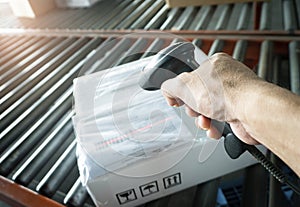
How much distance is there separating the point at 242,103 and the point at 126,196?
0.44 meters

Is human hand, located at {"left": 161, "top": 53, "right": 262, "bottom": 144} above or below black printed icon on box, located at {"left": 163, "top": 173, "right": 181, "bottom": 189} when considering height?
above

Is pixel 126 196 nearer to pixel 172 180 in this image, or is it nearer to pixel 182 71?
pixel 172 180

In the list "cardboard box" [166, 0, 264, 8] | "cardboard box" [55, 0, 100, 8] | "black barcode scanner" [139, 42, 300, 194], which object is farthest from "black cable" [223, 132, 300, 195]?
"cardboard box" [55, 0, 100, 8]

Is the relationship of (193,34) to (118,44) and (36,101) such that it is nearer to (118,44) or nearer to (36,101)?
(118,44)

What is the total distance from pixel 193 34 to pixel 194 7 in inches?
17.3

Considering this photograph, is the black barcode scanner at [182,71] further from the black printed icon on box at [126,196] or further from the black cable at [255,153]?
the black printed icon on box at [126,196]

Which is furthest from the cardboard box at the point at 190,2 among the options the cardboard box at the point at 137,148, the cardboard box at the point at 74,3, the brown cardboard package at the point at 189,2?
the cardboard box at the point at 137,148

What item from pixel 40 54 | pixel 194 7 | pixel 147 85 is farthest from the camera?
pixel 194 7

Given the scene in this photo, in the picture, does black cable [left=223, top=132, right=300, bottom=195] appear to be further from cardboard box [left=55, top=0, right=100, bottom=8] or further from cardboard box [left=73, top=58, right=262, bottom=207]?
cardboard box [left=55, top=0, right=100, bottom=8]

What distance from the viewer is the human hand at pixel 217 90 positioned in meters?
0.50

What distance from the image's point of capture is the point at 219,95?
52cm

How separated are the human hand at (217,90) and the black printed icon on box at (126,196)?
0.30m

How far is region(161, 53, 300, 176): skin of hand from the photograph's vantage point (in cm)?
42

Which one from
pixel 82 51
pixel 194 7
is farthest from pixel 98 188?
pixel 194 7
